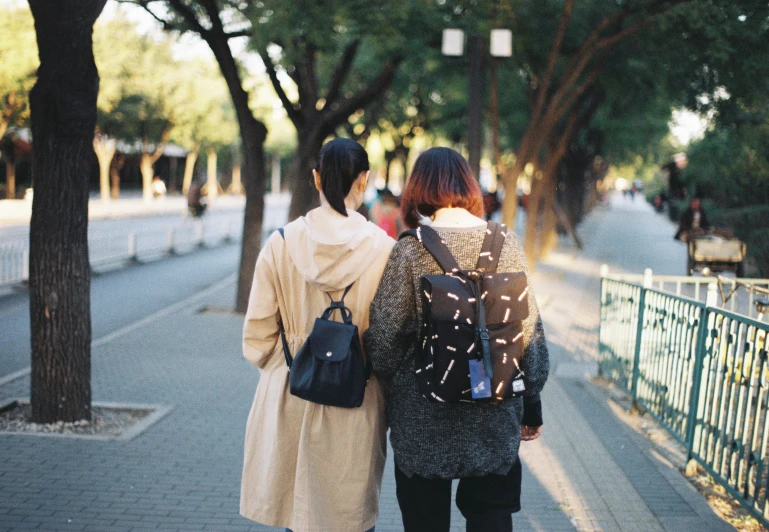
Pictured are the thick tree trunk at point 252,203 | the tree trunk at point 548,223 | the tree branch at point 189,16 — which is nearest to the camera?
the tree branch at point 189,16

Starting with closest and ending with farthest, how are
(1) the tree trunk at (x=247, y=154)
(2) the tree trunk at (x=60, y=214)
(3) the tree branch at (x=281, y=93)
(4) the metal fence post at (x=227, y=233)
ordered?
(2) the tree trunk at (x=60, y=214) → (1) the tree trunk at (x=247, y=154) → (3) the tree branch at (x=281, y=93) → (4) the metal fence post at (x=227, y=233)

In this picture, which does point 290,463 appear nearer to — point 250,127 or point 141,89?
point 250,127

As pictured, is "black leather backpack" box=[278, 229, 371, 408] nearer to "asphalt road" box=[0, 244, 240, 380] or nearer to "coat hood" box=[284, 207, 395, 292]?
"coat hood" box=[284, 207, 395, 292]

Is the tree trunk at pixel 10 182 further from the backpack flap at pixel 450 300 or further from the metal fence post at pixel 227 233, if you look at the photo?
the backpack flap at pixel 450 300

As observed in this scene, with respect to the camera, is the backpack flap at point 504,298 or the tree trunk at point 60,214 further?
the tree trunk at point 60,214

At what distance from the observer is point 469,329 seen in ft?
8.10

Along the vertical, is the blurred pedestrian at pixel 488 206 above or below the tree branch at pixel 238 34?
below

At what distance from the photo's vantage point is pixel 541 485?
16.2 ft

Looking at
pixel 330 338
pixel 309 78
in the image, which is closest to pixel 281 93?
pixel 309 78

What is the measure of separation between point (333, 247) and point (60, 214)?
12.0 feet

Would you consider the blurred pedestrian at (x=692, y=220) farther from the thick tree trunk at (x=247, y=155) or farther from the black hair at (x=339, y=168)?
the black hair at (x=339, y=168)

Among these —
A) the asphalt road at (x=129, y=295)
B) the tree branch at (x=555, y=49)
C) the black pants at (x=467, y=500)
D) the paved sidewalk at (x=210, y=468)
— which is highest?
the tree branch at (x=555, y=49)

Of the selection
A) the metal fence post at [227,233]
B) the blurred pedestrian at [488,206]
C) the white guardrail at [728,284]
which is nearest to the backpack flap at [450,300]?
the blurred pedestrian at [488,206]

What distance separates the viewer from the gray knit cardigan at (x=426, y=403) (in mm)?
2568
